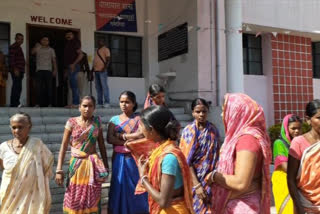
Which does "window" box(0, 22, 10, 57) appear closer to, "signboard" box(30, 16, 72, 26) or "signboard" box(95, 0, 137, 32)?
"signboard" box(30, 16, 72, 26)

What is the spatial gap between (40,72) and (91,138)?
4.65m

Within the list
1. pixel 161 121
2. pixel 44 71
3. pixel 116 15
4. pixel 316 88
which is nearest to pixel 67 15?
pixel 116 15

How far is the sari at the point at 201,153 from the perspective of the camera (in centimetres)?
358

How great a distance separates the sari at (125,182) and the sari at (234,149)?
1703mm

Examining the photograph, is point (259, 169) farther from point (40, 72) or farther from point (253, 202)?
point (40, 72)

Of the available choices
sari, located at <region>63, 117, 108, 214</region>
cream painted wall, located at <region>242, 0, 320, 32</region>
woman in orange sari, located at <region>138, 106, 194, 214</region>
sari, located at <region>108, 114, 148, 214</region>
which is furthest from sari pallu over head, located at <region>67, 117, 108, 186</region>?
cream painted wall, located at <region>242, 0, 320, 32</region>

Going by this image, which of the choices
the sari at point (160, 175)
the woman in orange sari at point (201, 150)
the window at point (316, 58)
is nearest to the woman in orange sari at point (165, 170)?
the sari at point (160, 175)

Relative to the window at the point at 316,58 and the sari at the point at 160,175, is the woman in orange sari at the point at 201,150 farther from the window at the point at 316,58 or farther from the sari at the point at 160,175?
the window at the point at 316,58

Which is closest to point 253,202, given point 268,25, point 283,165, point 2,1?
point 283,165

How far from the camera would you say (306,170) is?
96.5 inches

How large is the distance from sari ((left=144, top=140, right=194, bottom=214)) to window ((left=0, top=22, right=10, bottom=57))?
7.18m

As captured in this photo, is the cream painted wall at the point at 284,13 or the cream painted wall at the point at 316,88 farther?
the cream painted wall at the point at 316,88

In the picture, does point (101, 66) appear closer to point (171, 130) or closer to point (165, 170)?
point (171, 130)

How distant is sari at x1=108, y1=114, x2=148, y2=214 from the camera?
3828 mm
